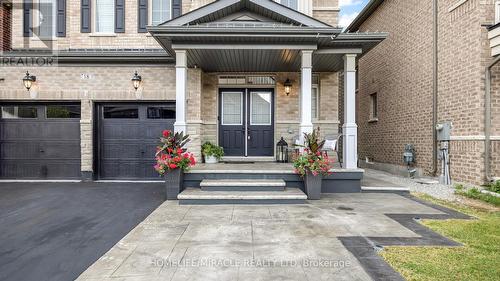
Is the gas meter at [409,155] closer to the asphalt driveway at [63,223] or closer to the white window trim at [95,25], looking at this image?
the asphalt driveway at [63,223]

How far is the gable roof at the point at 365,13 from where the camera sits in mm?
11695

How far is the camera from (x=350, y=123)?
272 inches

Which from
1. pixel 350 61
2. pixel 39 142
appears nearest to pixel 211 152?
pixel 350 61

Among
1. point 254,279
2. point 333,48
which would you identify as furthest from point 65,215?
point 333,48

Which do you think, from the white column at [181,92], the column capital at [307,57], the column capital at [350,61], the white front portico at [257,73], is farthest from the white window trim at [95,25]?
the column capital at [350,61]

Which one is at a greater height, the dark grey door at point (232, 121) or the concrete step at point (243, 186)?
the dark grey door at point (232, 121)

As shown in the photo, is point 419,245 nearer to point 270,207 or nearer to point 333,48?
point 270,207

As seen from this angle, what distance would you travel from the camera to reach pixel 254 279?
268 centimetres

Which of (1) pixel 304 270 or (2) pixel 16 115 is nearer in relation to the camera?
(1) pixel 304 270

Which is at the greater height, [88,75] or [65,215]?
[88,75]

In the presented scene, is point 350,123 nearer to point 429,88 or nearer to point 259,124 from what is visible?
point 259,124

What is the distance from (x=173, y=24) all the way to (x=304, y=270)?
→ 5852 mm

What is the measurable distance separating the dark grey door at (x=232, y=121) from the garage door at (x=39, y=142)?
450 cm

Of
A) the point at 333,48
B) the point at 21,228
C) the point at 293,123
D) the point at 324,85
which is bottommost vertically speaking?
the point at 21,228
